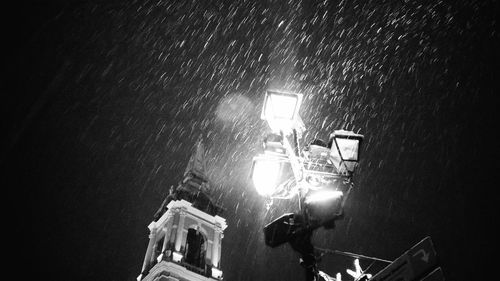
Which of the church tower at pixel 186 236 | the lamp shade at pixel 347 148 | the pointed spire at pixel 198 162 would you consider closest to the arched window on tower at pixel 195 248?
the church tower at pixel 186 236

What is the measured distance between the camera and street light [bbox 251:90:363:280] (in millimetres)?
4680

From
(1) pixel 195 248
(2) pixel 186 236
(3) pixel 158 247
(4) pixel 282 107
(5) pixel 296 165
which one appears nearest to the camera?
(5) pixel 296 165

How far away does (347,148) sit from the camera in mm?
5344

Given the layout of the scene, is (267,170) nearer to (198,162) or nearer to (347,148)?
(347,148)

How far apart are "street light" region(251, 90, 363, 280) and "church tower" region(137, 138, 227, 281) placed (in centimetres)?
2360

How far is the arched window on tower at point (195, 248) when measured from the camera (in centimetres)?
3006

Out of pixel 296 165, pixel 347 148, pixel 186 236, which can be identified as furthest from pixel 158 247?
pixel 347 148

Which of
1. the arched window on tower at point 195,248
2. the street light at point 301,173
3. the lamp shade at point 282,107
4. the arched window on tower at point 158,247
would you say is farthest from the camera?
the arched window on tower at point 158,247

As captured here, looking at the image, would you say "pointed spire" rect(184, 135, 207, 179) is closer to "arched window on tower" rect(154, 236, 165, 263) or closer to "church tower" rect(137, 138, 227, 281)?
"church tower" rect(137, 138, 227, 281)

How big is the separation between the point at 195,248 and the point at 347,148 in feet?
91.7

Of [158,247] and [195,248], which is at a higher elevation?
[158,247]

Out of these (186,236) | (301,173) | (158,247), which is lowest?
(301,173)

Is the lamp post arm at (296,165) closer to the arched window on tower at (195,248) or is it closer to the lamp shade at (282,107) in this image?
the lamp shade at (282,107)

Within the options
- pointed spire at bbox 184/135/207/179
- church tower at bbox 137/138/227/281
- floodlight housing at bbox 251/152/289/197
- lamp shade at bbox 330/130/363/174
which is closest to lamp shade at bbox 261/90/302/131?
floodlight housing at bbox 251/152/289/197
